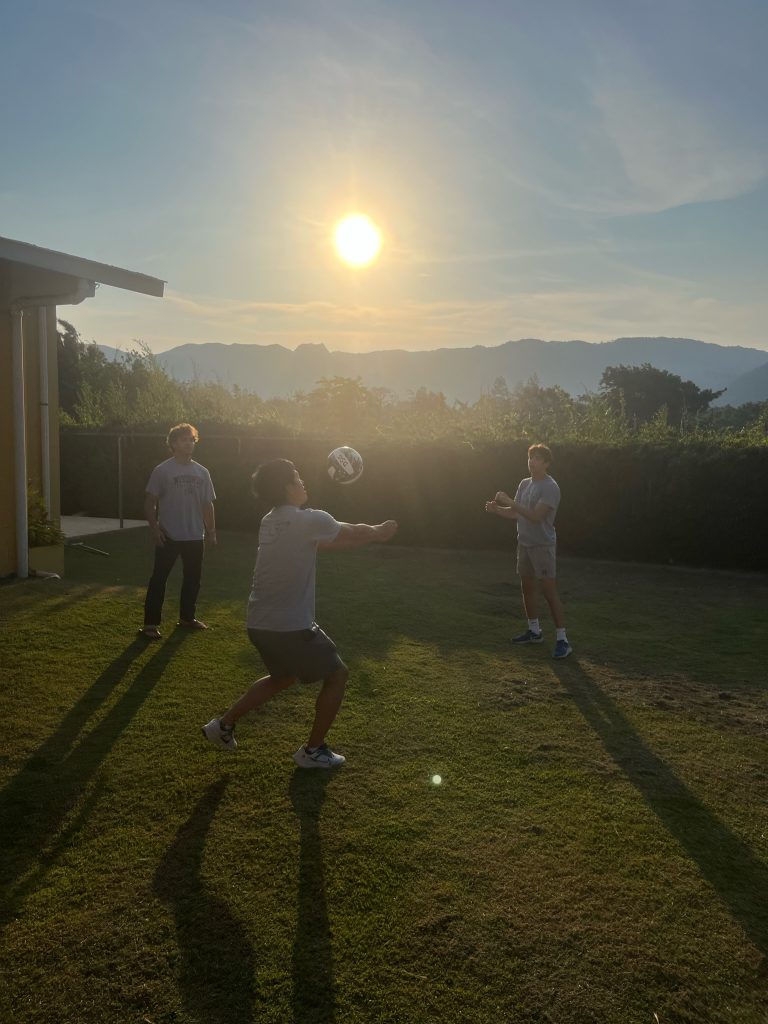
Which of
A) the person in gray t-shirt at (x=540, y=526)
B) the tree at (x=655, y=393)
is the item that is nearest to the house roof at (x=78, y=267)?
the person in gray t-shirt at (x=540, y=526)

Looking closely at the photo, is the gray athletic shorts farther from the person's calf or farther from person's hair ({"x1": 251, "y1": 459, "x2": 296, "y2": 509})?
person's hair ({"x1": 251, "y1": 459, "x2": 296, "y2": 509})

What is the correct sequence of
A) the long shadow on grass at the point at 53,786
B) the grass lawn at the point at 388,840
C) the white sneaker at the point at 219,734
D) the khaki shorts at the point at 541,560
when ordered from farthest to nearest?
1. the khaki shorts at the point at 541,560
2. the white sneaker at the point at 219,734
3. the long shadow on grass at the point at 53,786
4. the grass lawn at the point at 388,840

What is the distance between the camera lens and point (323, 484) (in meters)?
15.5

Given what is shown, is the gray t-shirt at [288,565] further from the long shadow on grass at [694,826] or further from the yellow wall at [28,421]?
the yellow wall at [28,421]

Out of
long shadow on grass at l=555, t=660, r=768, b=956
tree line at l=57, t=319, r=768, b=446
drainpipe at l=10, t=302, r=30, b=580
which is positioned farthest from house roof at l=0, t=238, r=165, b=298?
tree line at l=57, t=319, r=768, b=446

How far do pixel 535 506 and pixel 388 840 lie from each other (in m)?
4.08

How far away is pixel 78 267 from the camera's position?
8305mm

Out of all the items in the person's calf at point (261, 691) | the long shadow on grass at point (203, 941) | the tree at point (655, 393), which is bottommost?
the long shadow on grass at point (203, 941)

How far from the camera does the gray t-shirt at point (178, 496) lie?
7.10 metres

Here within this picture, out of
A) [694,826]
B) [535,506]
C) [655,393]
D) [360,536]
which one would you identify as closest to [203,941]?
[360,536]

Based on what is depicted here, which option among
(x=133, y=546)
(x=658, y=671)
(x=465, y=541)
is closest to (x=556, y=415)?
(x=465, y=541)

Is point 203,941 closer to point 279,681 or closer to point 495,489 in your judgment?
point 279,681

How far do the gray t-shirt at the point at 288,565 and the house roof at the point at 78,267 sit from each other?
516cm

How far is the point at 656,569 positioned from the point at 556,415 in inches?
206
